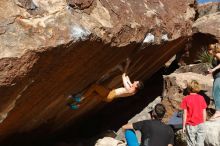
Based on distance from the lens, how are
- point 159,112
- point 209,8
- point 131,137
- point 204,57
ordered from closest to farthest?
point 159,112 → point 131,137 → point 204,57 → point 209,8

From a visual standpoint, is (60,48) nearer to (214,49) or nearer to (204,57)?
(214,49)

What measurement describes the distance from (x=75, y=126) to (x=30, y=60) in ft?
16.8

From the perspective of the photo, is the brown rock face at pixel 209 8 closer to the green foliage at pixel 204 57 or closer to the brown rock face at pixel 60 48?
the green foliage at pixel 204 57

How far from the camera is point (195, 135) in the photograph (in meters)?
7.93

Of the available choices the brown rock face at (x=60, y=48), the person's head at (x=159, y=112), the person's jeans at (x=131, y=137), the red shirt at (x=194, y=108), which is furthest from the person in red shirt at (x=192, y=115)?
the brown rock face at (x=60, y=48)

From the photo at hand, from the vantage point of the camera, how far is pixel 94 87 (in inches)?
333

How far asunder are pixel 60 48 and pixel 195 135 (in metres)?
2.83

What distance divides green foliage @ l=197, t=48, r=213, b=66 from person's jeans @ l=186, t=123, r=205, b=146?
4.15 m

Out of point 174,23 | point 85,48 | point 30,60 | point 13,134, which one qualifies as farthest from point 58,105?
point 174,23

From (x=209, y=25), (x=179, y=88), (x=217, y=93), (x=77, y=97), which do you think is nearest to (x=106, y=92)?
(x=77, y=97)

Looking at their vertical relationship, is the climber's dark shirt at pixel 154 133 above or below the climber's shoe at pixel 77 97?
above

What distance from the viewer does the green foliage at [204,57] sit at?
12.1 meters

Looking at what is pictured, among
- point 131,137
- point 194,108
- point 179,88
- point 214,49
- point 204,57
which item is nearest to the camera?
point 131,137

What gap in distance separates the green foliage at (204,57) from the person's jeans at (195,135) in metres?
4.15
